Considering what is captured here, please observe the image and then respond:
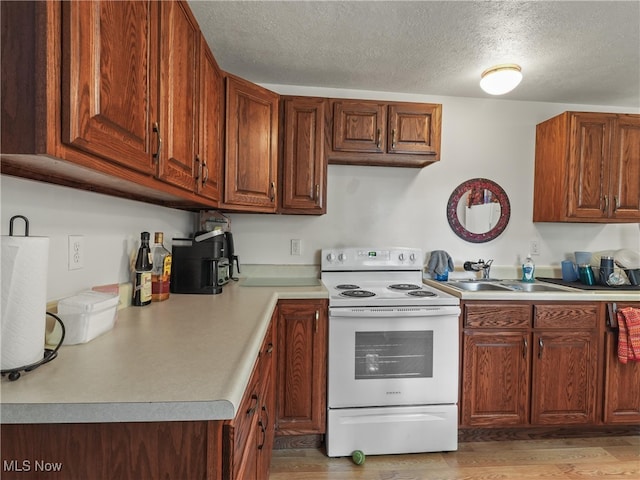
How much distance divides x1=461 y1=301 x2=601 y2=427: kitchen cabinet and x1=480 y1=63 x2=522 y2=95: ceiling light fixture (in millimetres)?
1356

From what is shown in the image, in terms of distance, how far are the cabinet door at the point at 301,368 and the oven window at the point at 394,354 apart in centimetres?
23

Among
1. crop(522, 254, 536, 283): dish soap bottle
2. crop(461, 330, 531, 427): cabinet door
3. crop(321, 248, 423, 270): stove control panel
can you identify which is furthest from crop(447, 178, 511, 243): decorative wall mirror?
crop(461, 330, 531, 427): cabinet door

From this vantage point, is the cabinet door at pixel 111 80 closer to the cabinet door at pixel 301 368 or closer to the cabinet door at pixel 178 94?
the cabinet door at pixel 178 94

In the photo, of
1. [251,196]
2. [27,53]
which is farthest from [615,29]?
[27,53]

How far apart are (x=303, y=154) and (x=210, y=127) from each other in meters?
0.74

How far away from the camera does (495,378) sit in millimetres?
2072

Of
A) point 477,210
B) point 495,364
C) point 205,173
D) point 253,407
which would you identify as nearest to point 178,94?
point 205,173

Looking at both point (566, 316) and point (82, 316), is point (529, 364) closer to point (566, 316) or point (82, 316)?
point (566, 316)

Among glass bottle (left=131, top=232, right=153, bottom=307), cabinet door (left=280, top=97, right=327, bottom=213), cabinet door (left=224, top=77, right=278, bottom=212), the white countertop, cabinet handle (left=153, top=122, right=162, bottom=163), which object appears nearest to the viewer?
cabinet handle (left=153, top=122, right=162, bottom=163)

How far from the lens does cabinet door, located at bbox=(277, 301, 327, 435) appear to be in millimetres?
1959

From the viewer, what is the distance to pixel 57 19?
0.66 metres

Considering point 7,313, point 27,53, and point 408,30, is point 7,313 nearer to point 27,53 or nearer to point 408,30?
point 27,53

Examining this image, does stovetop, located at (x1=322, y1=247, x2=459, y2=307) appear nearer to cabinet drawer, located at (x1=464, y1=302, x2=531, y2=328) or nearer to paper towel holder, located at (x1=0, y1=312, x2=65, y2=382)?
cabinet drawer, located at (x1=464, y1=302, x2=531, y2=328)

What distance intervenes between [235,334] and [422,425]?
1451mm
